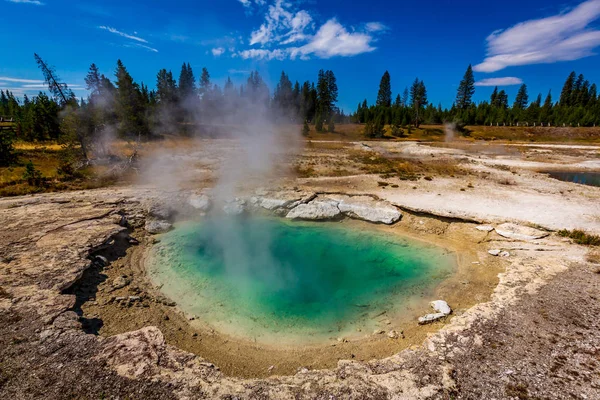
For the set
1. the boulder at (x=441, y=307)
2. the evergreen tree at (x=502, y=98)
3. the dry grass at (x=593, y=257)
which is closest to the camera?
the boulder at (x=441, y=307)

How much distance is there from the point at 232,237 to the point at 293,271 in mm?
3237

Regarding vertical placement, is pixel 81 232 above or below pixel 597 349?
above

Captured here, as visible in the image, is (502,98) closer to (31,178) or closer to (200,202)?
(200,202)

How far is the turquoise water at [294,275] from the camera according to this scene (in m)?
6.05

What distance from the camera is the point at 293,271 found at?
8000mm

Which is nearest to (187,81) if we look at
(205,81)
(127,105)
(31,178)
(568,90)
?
(205,81)

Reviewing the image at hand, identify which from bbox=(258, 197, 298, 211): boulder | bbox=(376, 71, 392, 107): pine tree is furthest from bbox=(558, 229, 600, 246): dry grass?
bbox=(376, 71, 392, 107): pine tree

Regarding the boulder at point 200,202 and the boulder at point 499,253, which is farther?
the boulder at point 200,202

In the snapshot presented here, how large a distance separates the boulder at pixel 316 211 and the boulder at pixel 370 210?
1.11 feet

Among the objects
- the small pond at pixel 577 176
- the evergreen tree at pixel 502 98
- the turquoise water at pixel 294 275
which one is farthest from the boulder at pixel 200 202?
the evergreen tree at pixel 502 98

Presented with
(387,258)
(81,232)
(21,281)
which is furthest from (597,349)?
(81,232)

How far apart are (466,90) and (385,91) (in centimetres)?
1833

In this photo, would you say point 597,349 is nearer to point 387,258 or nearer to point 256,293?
point 387,258

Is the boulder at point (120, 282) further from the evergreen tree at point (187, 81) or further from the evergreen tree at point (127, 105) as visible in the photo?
the evergreen tree at point (187, 81)
